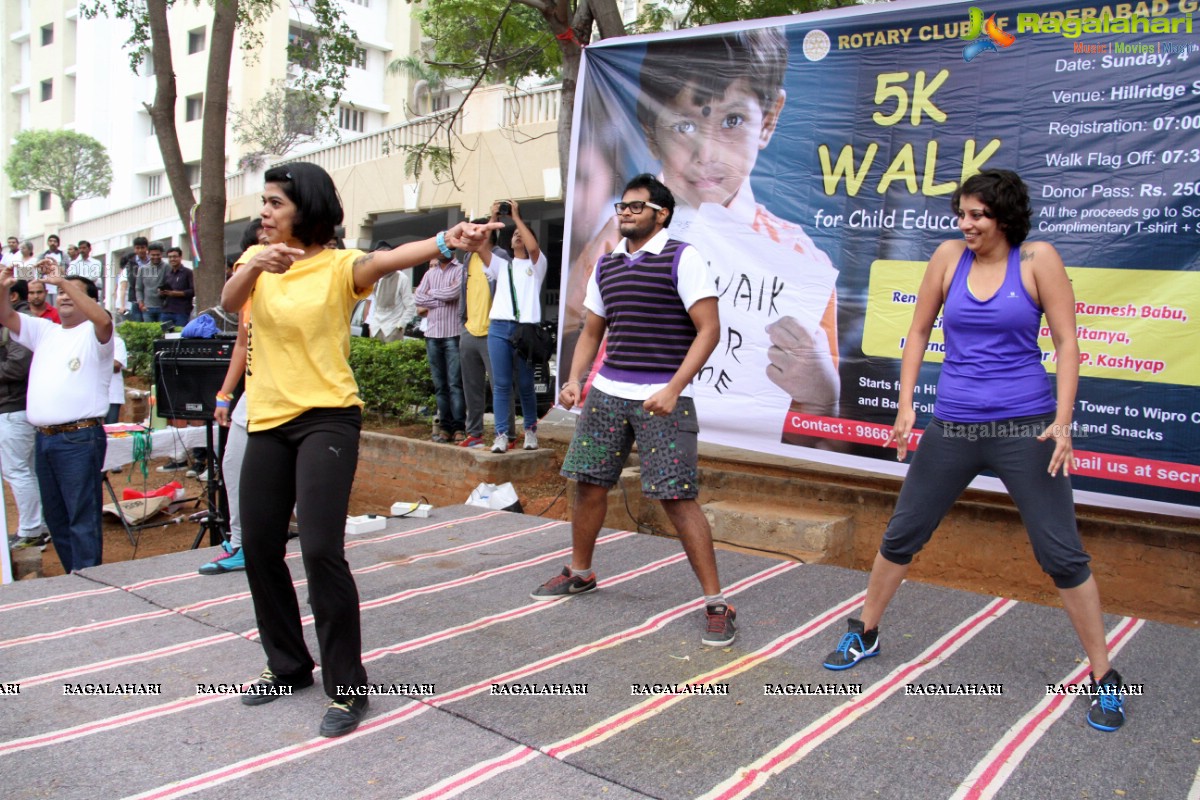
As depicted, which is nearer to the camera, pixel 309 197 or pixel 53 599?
pixel 309 197

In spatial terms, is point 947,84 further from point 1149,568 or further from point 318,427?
point 318,427

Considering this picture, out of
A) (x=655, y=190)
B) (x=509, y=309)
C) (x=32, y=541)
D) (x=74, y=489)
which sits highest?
(x=655, y=190)

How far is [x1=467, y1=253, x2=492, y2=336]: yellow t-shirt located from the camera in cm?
823

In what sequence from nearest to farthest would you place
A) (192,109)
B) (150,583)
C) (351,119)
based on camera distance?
(150,583) < (192,109) < (351,119)

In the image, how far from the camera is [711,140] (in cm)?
641

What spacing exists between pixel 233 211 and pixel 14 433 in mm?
23297

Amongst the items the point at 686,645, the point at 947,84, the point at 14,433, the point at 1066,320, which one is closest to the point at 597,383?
the point at 686,645

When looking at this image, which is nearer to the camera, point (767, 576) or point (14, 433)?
point (767, 576)

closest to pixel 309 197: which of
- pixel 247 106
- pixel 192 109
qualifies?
pixel 247 106

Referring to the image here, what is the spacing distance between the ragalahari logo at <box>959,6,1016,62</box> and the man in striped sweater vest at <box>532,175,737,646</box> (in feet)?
7.42

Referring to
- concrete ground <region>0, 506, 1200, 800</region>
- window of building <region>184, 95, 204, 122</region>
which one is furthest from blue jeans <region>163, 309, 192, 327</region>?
window of building <region>184, 95, 204, 122</region>

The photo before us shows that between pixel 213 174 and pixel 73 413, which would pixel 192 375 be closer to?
pixel 73 413

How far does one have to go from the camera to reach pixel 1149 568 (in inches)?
199

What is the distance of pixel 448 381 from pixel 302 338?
5343mm
